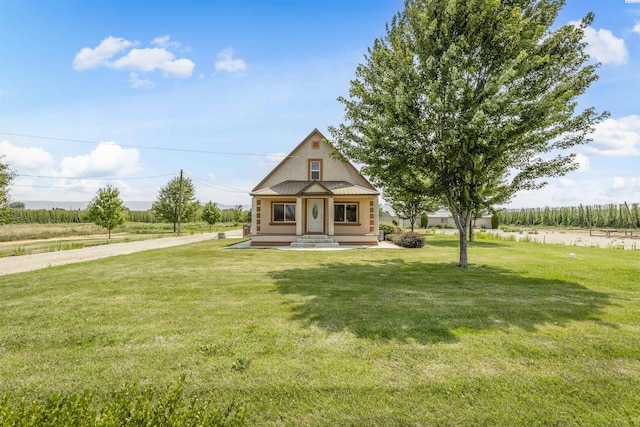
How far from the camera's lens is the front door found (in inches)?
826

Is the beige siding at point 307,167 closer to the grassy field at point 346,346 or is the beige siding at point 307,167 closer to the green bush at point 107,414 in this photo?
Result: the grassy field at point 346,346

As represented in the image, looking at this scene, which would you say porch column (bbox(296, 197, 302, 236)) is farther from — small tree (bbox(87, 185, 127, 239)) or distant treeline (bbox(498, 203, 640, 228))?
distant treeline (bbox(498, 203, 640, 228))

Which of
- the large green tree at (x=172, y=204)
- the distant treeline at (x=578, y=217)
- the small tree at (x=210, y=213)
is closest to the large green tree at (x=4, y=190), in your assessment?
the large green tree at (x=172, y=204)

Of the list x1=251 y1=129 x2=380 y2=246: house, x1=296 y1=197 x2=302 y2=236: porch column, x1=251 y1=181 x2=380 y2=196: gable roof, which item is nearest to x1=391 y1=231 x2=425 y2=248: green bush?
x1=251 y1=129 x2=380 y2=246: house

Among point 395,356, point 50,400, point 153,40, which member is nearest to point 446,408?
point 395,356

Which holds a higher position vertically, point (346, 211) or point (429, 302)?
point (346, 211)

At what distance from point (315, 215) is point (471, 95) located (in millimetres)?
13225

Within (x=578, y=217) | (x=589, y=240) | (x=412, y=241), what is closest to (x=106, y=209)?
(x=412, y=241)

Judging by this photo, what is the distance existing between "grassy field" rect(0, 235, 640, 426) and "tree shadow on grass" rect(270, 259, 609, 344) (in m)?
0.05

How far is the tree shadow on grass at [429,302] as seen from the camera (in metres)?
5.11

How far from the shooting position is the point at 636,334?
4770mm

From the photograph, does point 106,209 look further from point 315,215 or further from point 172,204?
point 315,215

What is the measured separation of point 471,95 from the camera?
9.52 meters

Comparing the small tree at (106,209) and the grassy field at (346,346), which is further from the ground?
the small tree at (106,209)
